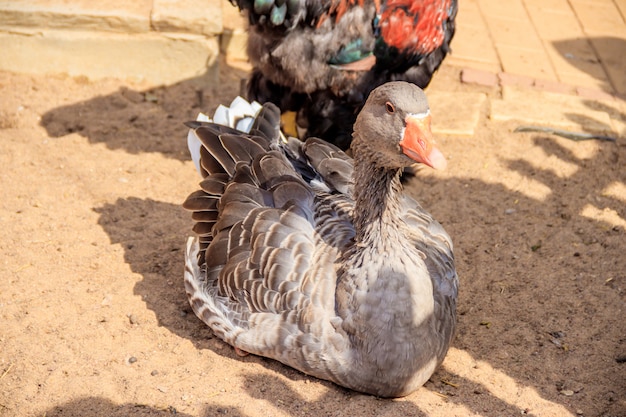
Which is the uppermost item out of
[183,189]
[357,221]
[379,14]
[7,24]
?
[379,14]

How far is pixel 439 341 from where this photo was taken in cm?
387

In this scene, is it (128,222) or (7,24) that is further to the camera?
(7,24)

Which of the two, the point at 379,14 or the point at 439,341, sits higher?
the point at 379,14

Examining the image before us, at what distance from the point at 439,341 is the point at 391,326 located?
0.32 meters

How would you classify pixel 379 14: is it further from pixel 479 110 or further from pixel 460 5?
pixel 460 5

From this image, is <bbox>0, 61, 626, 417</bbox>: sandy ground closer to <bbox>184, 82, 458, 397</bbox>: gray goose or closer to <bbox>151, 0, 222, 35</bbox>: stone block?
<bbox>184, 82, 458, 397</bbox>: gray goose

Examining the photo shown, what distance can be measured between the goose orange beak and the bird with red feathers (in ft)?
6.03

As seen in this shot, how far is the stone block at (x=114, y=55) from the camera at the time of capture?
21.5 ft

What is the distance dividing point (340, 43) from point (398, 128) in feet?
6.05

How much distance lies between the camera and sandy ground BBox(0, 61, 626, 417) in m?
3.89

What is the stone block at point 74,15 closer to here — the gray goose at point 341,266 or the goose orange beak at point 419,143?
the gray goose at point 341,266

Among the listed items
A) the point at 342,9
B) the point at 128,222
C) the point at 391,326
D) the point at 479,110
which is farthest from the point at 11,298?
the point at 479,110

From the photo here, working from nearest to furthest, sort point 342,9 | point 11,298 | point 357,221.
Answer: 1. point 357,221
2. point 11,298
3. point 342,9

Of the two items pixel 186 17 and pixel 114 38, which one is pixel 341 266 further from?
pixel 114 38
